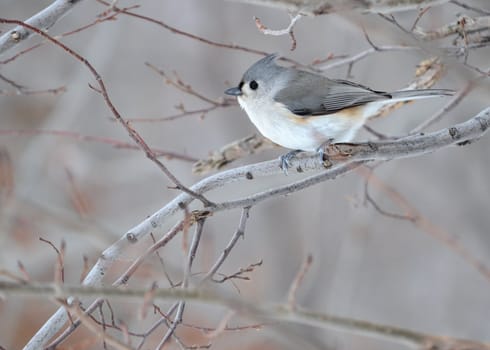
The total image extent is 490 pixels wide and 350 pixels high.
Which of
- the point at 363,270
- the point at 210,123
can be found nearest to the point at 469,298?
the point at 363,270

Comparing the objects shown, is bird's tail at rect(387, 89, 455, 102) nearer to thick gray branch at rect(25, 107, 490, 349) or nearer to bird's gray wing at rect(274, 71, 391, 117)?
bird's gray wing at rect(274, 71, 391, 117)

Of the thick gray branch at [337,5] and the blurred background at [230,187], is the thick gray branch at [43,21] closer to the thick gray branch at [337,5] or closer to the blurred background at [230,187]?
the thick gray branch at [337,5]

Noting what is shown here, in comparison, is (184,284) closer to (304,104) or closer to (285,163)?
(285,163)

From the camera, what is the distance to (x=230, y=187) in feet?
14.8

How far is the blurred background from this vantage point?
4.52m

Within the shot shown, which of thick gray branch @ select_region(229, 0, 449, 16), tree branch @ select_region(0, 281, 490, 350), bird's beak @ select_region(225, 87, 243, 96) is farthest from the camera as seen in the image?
bird's beak @ select_region(225, 87, 243, 96)

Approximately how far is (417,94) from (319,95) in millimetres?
432

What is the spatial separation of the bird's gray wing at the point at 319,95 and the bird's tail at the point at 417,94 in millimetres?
41

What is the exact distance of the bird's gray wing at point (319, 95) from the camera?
2324 millimetres

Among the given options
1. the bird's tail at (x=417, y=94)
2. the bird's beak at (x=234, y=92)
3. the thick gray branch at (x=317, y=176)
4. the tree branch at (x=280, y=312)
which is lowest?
the tree branch at (x=280, y=312)

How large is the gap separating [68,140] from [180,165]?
96cm

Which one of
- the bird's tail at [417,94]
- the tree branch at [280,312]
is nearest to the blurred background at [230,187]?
the bird's tail at [417,94]

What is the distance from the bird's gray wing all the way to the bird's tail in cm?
4

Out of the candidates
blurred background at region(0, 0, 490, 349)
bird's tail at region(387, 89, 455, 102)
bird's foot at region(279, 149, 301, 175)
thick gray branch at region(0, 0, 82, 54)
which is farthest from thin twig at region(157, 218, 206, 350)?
blurred background at region(0, 0, 490, 349)
